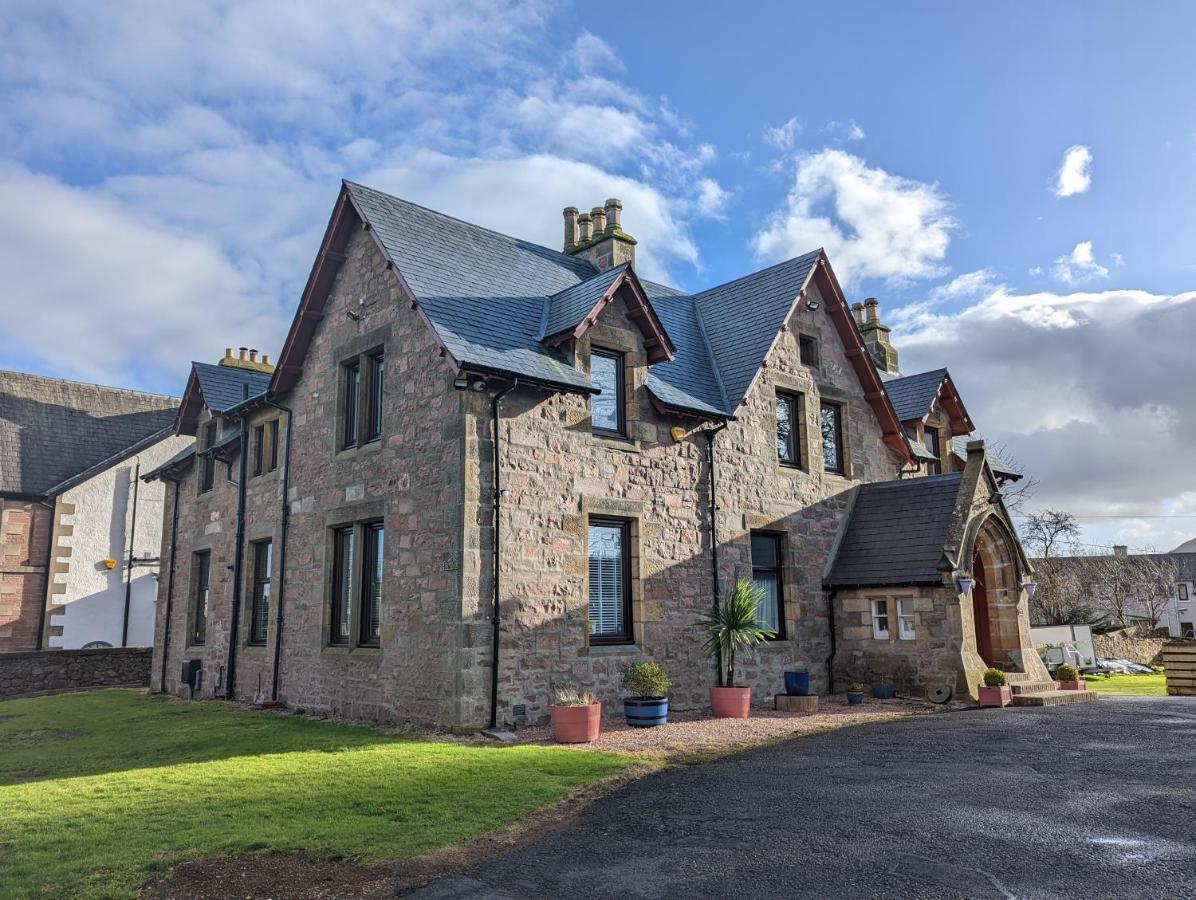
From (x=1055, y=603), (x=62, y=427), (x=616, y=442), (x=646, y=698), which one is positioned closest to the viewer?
(x=646, y=698)

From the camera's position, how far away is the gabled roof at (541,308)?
14.2m

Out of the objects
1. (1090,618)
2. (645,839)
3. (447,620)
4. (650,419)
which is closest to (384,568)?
(447,620)

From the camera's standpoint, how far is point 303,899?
600cm

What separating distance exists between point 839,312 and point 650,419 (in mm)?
6688

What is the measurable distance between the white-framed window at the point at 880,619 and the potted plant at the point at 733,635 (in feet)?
11.7

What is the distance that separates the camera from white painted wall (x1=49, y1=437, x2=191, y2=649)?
1049 inches

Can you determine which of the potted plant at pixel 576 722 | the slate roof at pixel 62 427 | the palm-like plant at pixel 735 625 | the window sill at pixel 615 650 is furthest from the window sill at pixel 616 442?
the slate roof at pixel 62 427

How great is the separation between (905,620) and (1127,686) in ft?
31.7

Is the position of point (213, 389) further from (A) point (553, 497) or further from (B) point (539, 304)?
(A) point (553, 497)

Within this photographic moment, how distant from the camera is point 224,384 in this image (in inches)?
890

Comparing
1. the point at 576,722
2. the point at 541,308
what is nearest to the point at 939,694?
the point at 576,722

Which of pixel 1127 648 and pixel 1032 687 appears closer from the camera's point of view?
pixel 1032 687

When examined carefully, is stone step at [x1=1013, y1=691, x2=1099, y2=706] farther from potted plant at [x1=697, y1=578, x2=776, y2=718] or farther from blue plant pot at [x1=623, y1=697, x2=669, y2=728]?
blue plant pot at [x1=623, y1=697, x2=669, y2=728]

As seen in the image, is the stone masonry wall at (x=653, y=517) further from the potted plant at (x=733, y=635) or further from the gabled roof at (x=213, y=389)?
the gabled roof at (x=213, y=389)
